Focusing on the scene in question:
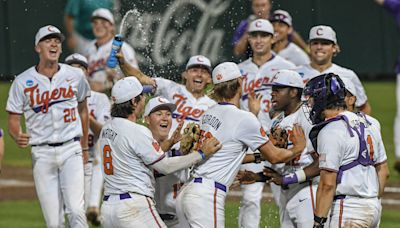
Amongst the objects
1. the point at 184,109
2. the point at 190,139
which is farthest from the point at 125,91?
the point at 184,109

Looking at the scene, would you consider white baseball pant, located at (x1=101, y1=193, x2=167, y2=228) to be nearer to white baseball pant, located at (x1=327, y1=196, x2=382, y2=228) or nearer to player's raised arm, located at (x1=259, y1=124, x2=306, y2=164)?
player's raised arm, located at (x1=259, y1=124, x2=306, y2=164)

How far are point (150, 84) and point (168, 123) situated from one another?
4.08 feet

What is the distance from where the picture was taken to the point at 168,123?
31.6 ft

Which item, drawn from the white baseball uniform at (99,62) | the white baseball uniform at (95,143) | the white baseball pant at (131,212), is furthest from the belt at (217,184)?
the white baseball uniform at (99,62)

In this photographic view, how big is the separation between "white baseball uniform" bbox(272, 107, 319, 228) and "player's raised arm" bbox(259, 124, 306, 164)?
141mm

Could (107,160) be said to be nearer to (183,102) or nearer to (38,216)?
(183,102)

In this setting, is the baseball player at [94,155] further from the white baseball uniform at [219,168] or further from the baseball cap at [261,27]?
the white baseball uniform at [219,168]

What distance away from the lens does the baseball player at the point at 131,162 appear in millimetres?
8922

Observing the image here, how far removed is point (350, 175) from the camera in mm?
8242

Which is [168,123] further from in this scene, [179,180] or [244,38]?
[244,38]

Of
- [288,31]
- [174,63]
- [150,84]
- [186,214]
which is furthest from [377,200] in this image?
[174,63]

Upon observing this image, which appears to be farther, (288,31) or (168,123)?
(288,31)

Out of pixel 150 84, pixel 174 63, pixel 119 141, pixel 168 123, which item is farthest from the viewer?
pixel 174 63

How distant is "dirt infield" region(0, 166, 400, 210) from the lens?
1466 centimetres
